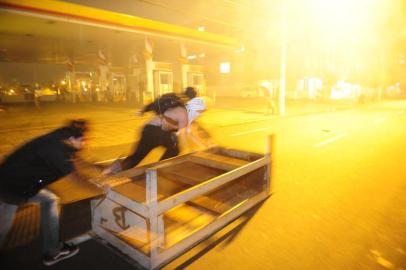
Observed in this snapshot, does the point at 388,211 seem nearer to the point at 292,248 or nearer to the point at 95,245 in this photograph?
the point at 292,248

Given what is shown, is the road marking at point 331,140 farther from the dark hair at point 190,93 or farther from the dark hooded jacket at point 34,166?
the dark hooded jacket at point 34,166

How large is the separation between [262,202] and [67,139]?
297 cm

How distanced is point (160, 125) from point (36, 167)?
2.06m

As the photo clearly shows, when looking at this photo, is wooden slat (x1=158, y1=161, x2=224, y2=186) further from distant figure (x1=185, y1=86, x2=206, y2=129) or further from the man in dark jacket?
the man in dark jacket

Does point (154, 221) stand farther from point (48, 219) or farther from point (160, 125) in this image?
point (160, 125)

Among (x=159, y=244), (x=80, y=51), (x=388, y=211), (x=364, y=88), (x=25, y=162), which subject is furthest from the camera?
(x=364, y=88)

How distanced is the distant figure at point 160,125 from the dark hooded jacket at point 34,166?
140 cm

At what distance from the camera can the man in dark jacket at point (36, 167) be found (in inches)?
97.0

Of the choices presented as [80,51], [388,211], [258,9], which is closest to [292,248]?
[388,211]

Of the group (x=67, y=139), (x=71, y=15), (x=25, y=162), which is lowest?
(x=25, y=162)

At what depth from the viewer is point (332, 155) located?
7.27 m

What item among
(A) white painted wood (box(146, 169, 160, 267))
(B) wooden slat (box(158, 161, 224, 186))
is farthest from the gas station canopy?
(A) white painted wood (box(146, 169, 160, 267))

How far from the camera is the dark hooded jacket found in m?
2.46

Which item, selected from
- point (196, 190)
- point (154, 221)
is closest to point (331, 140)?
point (196, 190)
